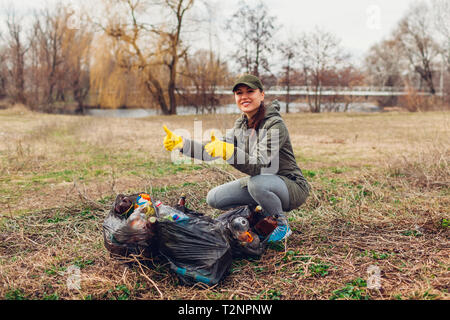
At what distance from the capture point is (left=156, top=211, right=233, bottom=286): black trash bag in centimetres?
216

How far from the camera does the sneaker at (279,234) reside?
2.71 m

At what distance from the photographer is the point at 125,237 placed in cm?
223

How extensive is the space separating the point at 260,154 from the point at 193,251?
840 millimetres

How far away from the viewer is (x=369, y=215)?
10.9 ft

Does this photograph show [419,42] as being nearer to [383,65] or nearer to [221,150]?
[383,65]

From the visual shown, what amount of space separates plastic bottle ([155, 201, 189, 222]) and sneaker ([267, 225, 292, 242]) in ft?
2.45

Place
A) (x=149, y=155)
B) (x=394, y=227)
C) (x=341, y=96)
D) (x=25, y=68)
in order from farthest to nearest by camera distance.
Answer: (x=341, y=96), (x=25, y=68), (x=149, y=155), (x=394, y=227)

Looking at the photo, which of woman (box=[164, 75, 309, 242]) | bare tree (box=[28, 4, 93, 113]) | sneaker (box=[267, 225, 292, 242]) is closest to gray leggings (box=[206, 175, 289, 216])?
woman (box=[164, 75, 309, 242])

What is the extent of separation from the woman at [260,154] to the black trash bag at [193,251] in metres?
0.52

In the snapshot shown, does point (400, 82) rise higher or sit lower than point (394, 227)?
higher

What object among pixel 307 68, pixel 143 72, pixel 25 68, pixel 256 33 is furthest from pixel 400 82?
pixel 25 68
